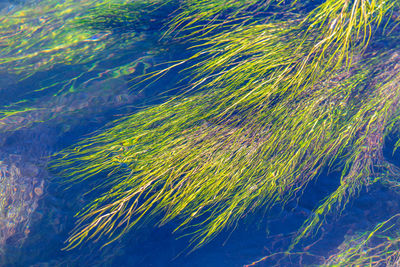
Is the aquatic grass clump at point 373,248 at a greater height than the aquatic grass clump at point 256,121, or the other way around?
the aquatic grass clump at point 256,121

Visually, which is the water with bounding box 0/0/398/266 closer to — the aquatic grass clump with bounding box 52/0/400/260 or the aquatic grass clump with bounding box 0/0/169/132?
the aquatic grass clump with bounding box 0/0/169/132

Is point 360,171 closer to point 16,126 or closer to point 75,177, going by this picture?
point 75,177

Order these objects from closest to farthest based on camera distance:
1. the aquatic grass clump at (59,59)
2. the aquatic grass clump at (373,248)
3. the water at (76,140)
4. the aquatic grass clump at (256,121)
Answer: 1. the aquatic grass clump at (256,121)
2. the aquatic grass clump at (373,248)
3. the water at (76,140)
4. the aquatic grass clump at (59,59)

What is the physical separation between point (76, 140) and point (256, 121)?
1636 mm

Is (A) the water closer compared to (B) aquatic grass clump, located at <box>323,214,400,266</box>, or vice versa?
(B) aquatic grass clump, located at <box>323,214,400,266</box>

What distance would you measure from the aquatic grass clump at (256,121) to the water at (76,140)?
35cm

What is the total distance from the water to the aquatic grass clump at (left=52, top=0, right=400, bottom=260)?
0.35 metres

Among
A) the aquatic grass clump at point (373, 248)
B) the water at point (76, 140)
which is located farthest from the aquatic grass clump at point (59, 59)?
the aquatic grass clump at point (373, 248)

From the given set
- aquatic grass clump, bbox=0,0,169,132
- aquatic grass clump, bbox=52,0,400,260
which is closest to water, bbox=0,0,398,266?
aquatic grass clump, bbox=0,0,169,132

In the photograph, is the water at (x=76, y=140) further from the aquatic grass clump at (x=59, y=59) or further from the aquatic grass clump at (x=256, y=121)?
the aquatic grass clump at (x=256, y=121)

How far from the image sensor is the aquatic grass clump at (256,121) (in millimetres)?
1569

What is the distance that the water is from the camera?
7.11ft

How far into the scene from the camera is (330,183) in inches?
89.7

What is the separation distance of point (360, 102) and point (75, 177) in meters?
2.20
